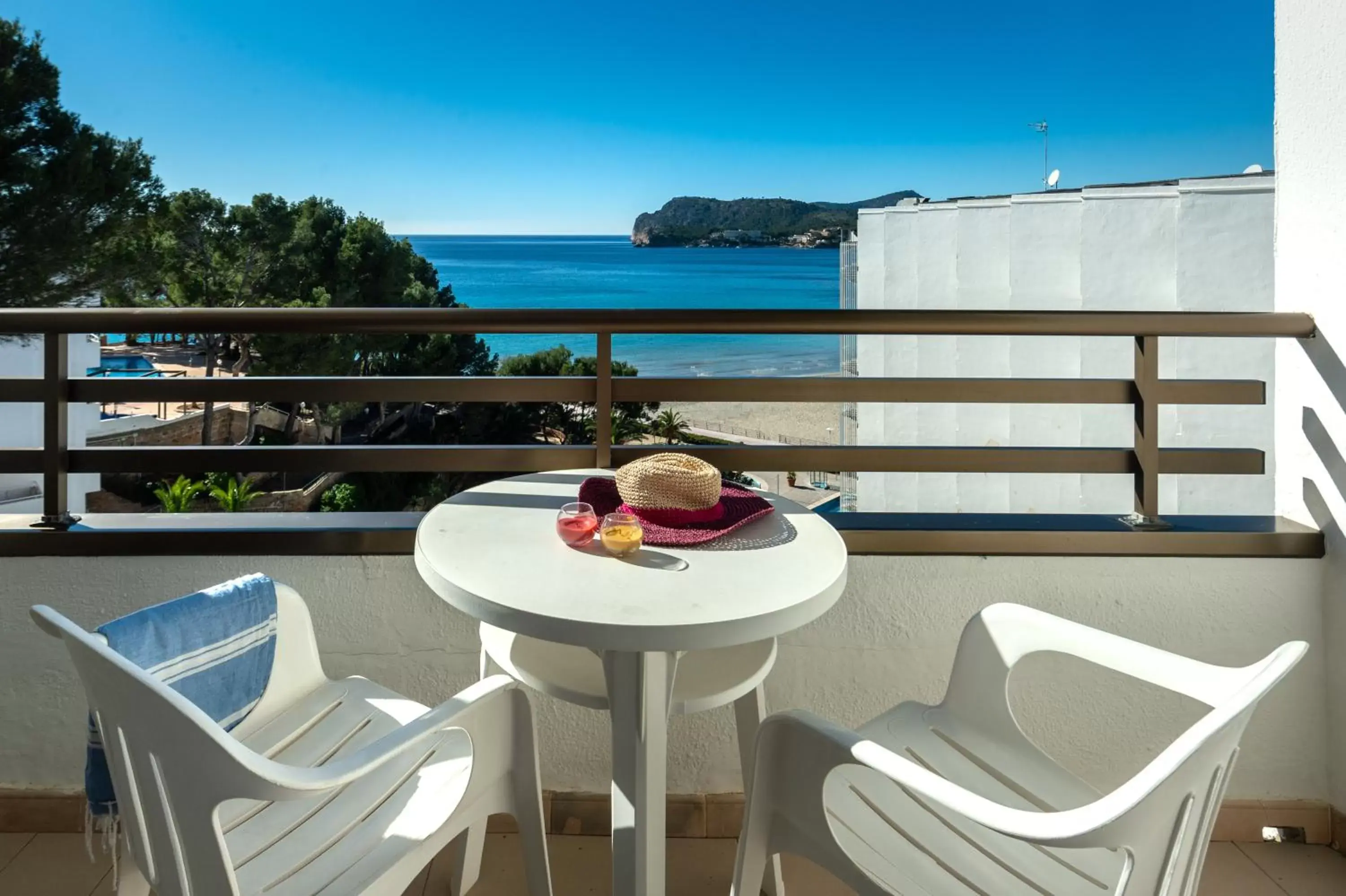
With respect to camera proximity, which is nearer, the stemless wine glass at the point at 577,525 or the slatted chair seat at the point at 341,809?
the slatted chair seat at the point at 341,809

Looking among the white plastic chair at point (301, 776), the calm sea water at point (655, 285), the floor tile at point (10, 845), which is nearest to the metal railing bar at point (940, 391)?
the white plastic chair at point (301, 776)

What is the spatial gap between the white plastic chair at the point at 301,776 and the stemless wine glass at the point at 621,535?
215 millimetres

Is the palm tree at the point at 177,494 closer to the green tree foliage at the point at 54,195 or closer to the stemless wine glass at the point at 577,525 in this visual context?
the green tree foliage at the point at 54,195

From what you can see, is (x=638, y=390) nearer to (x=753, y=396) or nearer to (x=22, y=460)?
(x=753, y=396)

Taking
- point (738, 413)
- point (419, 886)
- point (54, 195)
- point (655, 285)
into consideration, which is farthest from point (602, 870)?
point (655, 285)

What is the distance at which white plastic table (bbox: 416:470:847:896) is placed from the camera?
2.95 feet

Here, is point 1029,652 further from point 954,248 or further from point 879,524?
point 954,248

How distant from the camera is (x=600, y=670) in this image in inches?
46.9

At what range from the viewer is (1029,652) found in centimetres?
116

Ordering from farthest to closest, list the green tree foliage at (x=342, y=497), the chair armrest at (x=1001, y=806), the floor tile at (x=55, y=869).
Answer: the green tree foliage at (x=342, y=497) < the floor tile at (x=55, y=869) < the chair armrest at (x=1001, y=806)

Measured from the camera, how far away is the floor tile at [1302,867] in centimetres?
148

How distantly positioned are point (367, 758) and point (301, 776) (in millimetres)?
67

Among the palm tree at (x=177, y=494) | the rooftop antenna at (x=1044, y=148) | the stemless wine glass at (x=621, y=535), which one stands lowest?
the palm tree at (x=177, y=494)

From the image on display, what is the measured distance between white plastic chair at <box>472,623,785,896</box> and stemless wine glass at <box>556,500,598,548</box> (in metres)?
0.14
